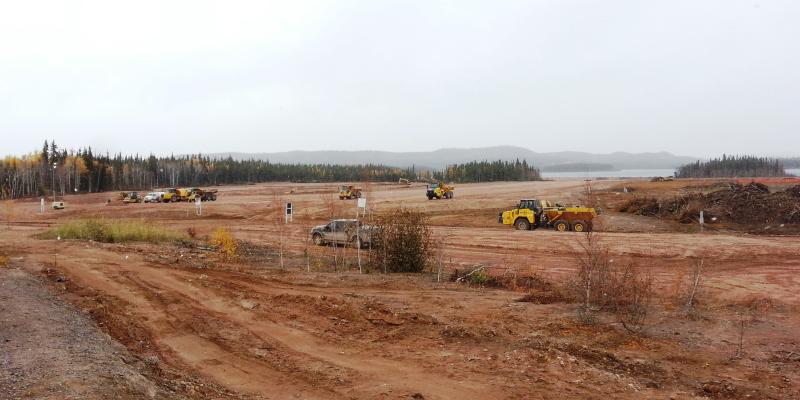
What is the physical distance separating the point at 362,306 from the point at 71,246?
16.4m

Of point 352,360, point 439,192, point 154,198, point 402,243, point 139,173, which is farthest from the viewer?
point 139,173

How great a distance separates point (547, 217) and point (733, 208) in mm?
12227

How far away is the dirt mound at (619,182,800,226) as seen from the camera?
31.6m

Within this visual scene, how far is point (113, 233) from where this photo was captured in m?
25.4

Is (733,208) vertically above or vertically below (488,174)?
below

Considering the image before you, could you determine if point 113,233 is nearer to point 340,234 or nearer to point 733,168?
point 340,234

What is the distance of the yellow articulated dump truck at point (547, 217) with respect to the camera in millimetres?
31173

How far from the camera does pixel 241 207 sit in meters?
50.0

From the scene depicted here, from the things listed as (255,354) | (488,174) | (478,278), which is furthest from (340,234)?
(488,174)

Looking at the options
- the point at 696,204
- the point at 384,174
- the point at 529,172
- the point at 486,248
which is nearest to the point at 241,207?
the point at 486,248

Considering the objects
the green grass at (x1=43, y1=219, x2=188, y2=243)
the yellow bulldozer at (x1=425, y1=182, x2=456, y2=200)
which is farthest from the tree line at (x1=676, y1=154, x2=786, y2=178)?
the green grass at (x1=43, y1=219, x2=188, y2=243)

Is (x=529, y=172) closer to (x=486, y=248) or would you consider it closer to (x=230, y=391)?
(x=486, y=248)

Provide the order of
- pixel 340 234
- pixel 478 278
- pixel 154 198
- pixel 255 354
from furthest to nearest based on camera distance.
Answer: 1. pixel 154 198
2. pixel 340 234
3. pixel 478 278
4. pixel 255 354

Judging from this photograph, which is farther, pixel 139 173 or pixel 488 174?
pixel 488 174
